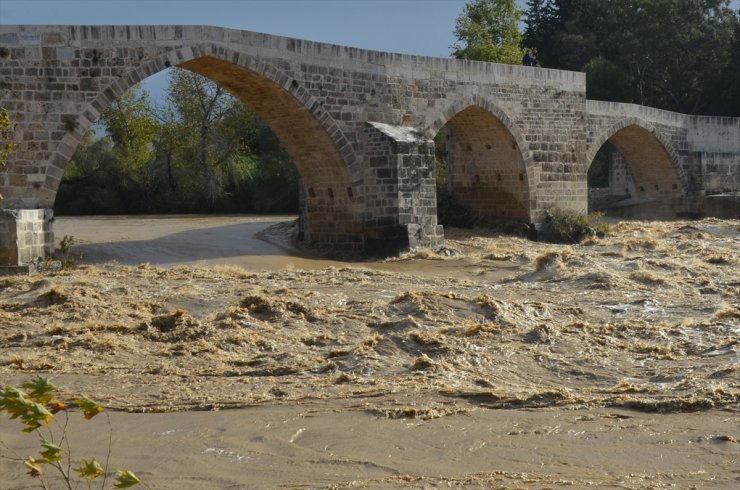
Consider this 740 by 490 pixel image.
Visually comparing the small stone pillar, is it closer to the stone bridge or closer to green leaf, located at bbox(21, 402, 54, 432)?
the stone bridge

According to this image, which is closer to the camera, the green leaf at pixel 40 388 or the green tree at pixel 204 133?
the green leaf at pixel 40 388

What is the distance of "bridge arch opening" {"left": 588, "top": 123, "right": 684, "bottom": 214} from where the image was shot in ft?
76.1

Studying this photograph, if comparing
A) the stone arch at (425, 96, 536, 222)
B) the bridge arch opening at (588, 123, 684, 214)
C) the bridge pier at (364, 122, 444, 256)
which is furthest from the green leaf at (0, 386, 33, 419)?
the bridge arch opening at (588, 123, 684, 214)

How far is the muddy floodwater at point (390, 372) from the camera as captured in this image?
190 inches

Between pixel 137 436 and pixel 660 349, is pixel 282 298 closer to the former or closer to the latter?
pixel 660 349

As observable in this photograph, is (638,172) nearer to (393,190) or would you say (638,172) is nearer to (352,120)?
(393,190)

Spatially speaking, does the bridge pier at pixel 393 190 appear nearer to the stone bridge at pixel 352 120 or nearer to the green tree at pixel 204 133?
the stone bridge at pixel 352 120

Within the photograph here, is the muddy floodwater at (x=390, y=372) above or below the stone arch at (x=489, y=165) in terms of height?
below

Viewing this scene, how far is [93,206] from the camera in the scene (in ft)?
85.0

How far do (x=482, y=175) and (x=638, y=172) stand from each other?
7041 mm

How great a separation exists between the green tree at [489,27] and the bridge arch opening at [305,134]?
40.7 ft

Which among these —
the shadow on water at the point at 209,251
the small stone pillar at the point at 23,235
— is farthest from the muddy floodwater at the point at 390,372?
the shadow on water at the point at 209,251

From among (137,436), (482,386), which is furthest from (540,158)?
(137,436)

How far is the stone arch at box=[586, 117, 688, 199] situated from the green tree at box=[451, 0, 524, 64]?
4601mm
